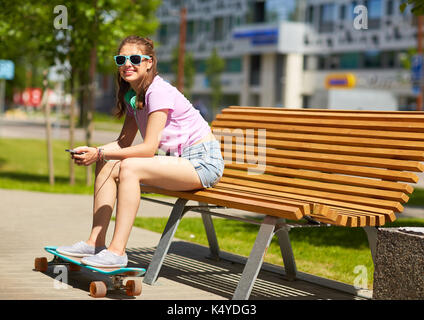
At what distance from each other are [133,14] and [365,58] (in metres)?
42.4

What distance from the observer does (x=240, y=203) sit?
4762 mm

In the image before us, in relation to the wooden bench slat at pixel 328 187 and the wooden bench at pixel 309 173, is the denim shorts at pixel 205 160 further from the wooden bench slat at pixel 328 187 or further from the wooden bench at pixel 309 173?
the wooden bench slat at pixel 328 187

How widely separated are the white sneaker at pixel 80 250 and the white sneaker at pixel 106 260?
25 cm

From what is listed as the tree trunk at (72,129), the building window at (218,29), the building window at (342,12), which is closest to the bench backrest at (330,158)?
the tree trunk at (72,129)

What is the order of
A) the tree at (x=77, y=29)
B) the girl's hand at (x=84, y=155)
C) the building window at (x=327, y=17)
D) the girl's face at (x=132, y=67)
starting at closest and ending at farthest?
the girl's hand at (x=84, y=155), the girl's face at (x=132, y=67), the tree at (x=77, y=29), the building window at (x=327, y=17)

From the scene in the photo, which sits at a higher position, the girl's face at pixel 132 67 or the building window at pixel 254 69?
the girl's face at pixel 132 67

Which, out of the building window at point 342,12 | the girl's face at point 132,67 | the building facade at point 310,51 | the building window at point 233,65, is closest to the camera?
the girl's face at point 132,67

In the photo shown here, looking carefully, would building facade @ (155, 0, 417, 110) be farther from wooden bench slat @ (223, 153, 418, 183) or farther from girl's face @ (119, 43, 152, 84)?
girl's face @ (119, 43, 152, 84)

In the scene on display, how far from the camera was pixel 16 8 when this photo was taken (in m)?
13.4

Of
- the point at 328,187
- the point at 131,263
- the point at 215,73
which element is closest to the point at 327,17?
the point at 215,73

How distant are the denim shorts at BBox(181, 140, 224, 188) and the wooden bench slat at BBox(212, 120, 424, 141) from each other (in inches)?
31.8

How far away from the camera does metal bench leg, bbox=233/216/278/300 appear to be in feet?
14.8

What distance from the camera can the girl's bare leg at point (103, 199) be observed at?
5.09 meters
